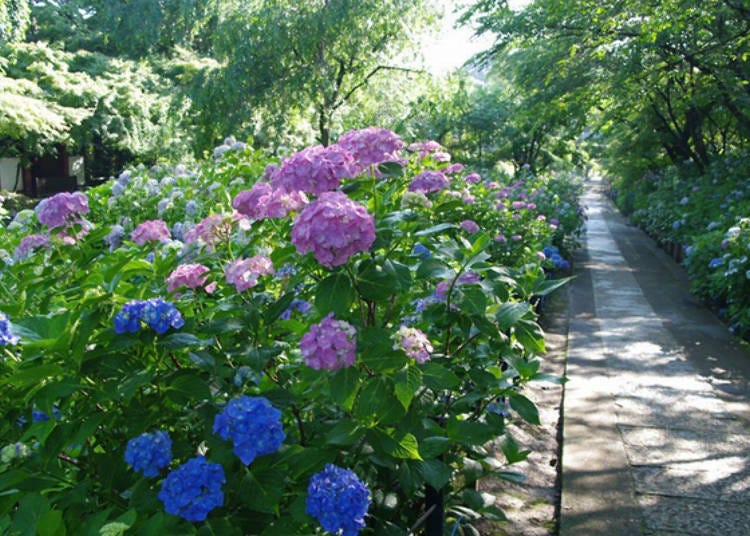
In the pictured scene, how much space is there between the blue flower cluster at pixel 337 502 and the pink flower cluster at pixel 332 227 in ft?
1.71

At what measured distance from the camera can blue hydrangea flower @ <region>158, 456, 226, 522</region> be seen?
138 cm

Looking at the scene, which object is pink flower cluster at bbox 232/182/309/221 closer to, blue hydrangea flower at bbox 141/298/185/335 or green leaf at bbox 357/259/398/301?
green leaf at bbox 357/259/398/301

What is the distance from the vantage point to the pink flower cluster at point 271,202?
6.56 ft

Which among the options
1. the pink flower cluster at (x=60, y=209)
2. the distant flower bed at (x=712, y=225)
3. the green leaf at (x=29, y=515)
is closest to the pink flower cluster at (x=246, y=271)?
the green leaf at (x=29, y=515)

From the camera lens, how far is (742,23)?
10.6 metres

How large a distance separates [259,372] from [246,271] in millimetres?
338

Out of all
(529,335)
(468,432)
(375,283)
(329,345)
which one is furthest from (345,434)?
(529,335)

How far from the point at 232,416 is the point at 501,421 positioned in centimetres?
120

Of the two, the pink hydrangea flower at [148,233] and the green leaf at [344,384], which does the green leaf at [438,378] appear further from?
the pink hydrangea flower at [148,233]

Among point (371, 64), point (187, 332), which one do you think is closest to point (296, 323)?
point (187, 332)

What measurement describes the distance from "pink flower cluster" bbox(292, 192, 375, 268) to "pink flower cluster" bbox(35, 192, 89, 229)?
1325 millimetres

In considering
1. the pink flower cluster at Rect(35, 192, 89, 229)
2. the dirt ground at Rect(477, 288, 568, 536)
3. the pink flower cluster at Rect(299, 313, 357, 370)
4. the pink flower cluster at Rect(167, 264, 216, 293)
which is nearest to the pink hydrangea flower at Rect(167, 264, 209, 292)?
the pink flower cluster at Rect(167, 264, 216, 293)

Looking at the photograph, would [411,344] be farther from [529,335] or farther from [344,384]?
[529,335]

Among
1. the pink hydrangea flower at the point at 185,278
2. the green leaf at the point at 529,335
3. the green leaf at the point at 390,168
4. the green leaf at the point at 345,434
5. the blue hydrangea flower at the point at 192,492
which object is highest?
the green leaf at the point at 390,168
